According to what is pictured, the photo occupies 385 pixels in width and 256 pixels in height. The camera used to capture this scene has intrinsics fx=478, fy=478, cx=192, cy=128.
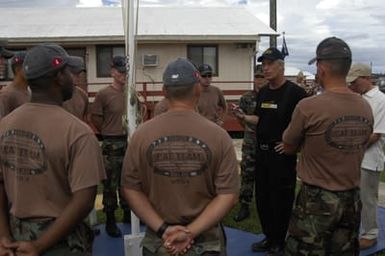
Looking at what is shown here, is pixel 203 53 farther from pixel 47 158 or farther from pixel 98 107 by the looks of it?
pixel 47 158

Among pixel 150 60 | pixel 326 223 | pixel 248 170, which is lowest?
pixel 248 170

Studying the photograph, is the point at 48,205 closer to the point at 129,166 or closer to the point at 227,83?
the point at 129,166

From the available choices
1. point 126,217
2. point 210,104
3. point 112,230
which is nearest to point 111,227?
point 112,230

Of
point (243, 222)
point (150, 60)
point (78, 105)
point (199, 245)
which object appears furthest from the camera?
point (150, 60)

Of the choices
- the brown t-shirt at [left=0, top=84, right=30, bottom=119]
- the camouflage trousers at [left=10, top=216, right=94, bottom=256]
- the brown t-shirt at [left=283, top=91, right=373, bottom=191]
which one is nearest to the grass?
the brown t-shirt at [left=0, top=84, right=30, bottom=119]

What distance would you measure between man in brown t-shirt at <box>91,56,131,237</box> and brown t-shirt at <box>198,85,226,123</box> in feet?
3.83

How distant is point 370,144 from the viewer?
173 inches

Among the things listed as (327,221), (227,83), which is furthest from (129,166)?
(227,83)

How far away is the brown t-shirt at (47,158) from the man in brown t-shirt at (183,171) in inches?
11.2

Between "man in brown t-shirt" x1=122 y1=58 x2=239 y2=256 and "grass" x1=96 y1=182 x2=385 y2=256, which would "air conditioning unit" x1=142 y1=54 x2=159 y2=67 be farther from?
"man in brown t-shirt" x1=122 y1=58 x2=239 y2=256

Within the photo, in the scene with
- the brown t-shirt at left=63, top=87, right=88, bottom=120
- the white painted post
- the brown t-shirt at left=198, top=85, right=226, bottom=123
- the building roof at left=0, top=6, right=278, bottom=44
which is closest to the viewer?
the white painted post

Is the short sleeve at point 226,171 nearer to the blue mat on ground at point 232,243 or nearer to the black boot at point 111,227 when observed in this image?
the blue mat on ground at point 232,243

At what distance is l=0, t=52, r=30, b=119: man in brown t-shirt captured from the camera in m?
3.90

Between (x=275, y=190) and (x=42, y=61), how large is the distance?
2791mm
